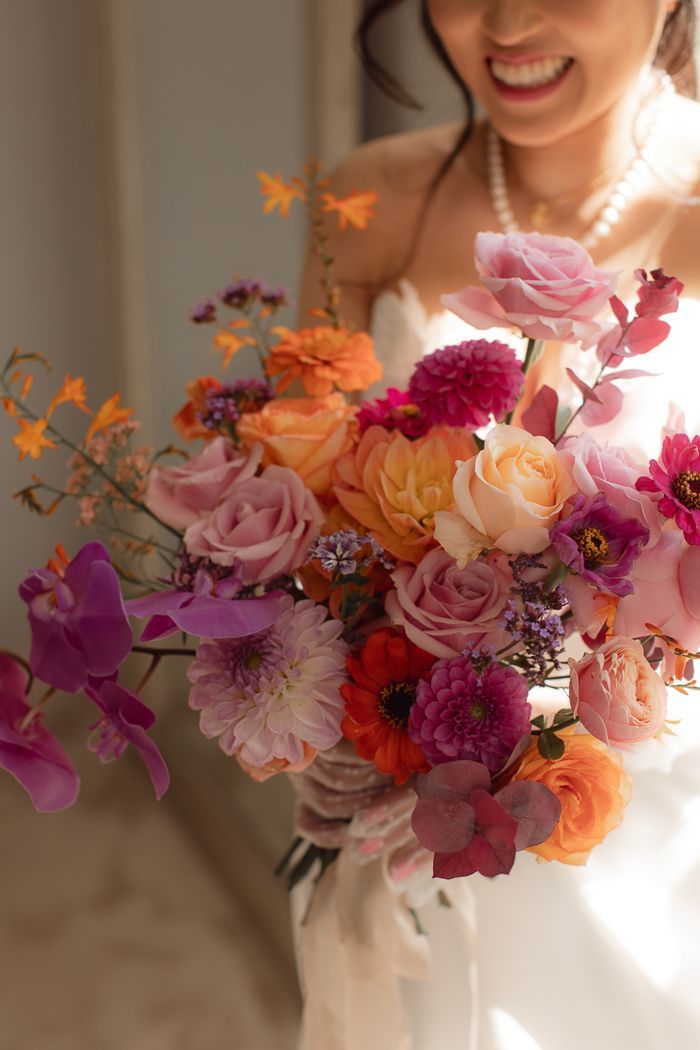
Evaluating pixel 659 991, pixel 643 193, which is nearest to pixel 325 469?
pixel 643 193

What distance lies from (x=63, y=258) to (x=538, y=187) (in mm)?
1060

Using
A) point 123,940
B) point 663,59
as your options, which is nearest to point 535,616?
point 663,59

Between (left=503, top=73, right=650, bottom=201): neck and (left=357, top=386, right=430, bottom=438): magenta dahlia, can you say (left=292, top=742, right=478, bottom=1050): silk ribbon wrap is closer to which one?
(left=357, top=386, right=430, bottom=438): magenta dahlia

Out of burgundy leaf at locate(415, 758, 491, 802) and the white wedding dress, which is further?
the white wedding dress

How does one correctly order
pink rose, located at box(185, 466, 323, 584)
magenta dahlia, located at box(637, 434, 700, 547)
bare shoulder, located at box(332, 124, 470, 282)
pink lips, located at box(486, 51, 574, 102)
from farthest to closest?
bare shoulder, located at box(332, 124, 470, 282), pink lips, located at box(486, 51, 574, 102), pink rose, located at box(185, 466, 323, 584), magenta dahlia, located at box(637, 434, 700, 547)

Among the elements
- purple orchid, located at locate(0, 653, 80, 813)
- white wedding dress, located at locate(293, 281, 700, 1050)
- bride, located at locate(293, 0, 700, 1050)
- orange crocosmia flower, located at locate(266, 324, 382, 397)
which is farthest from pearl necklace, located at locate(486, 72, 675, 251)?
purple orchid, located at locate(0, 653, 80, 813)

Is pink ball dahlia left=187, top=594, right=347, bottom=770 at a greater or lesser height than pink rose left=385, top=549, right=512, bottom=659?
lesser

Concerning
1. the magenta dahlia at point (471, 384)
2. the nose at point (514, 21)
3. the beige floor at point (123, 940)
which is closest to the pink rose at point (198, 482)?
the magenta dahlia at point (471, 384)

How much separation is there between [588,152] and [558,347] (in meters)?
0.19

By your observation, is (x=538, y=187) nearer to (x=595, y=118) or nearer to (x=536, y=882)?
(x=595, y=118)

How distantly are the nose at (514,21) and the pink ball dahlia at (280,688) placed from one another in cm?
53

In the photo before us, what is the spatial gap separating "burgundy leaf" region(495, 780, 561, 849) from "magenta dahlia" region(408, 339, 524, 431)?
0.23 metres

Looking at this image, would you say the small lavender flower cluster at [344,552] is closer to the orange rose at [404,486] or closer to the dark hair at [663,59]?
the orange rose at [404,486]

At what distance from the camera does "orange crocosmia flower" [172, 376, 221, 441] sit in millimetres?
741
